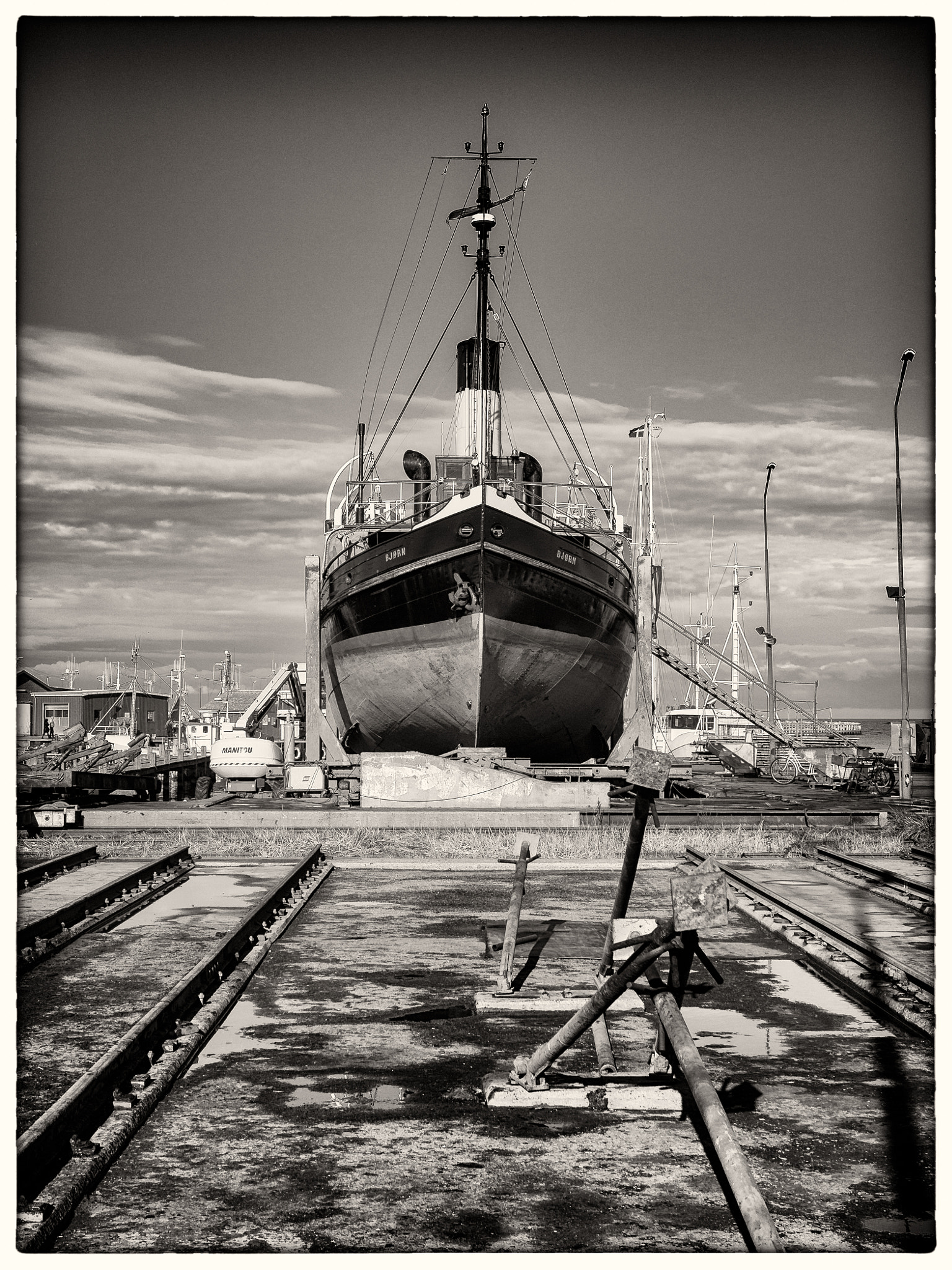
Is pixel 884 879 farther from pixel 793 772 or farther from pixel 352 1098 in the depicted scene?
pixel 793 772

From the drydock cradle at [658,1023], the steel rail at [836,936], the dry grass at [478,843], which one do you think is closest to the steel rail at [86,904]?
the dry grass at [478,843]

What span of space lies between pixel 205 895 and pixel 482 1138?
725 cm

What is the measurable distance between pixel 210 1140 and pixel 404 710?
1846 centimetres

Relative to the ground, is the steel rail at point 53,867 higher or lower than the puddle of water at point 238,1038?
lower

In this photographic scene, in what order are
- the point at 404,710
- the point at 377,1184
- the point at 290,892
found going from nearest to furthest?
the point at 377,1184, the point at 290,892, the point at 404,710

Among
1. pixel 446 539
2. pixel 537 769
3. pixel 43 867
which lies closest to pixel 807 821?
pixel 537 769

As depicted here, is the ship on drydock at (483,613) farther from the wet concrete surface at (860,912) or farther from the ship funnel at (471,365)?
the wet concrete surface at (860,912)

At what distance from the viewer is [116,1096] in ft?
16.0

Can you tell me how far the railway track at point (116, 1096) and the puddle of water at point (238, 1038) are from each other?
0.16 feet

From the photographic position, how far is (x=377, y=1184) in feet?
13.3

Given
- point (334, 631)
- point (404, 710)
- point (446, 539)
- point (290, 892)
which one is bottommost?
point (290, 892)

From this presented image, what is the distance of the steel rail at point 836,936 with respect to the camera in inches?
288
